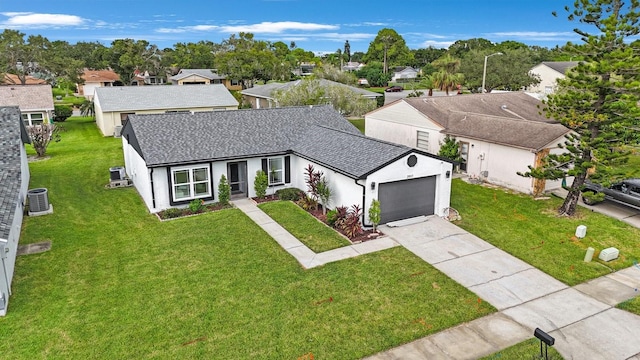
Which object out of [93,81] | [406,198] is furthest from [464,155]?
[93,81]

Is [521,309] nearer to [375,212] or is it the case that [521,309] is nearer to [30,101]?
[375,212]

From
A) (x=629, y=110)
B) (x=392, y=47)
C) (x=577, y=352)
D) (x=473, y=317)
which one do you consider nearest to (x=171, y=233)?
(x=473, y=317)

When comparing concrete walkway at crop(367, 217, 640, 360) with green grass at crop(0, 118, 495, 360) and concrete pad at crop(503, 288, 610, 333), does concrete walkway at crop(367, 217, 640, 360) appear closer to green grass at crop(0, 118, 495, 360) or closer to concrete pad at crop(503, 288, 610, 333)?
concrete pad at crop(503, 288, 610, 333)

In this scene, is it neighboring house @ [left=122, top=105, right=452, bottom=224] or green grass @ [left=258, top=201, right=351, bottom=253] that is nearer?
green grass @ [left=258, top=201, right=351, bottom=253]

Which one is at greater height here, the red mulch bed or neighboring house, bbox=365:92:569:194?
neighboring house, bbox=365:92:569:194

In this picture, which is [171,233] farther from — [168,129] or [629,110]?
[629,110]

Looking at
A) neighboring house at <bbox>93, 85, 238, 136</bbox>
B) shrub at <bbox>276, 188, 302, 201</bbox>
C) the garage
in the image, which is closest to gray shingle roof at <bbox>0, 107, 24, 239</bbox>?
shrub at <bbox>276, 188, 302, 201</bbox>

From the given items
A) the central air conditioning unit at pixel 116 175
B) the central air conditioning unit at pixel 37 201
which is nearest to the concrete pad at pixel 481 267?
the central air conditioning unit at pixel 37 201
